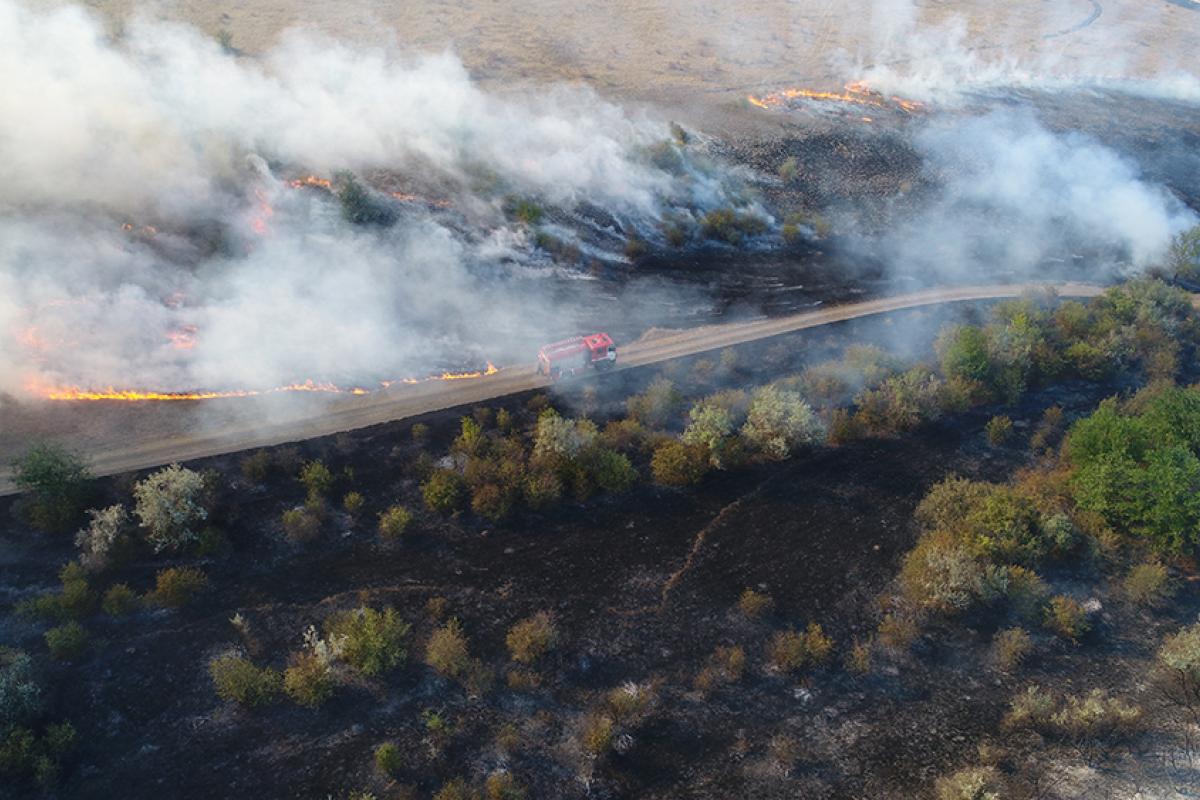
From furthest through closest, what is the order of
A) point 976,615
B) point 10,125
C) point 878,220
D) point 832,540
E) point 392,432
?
1. point 878,220
2. point 10,125
3. point 392,432
4. point 832,540
5. point 976,615

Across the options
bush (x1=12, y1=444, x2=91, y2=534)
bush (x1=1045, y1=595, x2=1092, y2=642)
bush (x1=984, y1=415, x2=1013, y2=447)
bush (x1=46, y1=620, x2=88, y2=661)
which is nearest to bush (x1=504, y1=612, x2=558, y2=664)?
bush (x1=46, y1=620, x2=88, y2=661)

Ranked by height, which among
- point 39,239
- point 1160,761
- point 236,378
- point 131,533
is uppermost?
point 39,239

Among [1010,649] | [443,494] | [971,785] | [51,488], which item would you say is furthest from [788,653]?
[51,488]

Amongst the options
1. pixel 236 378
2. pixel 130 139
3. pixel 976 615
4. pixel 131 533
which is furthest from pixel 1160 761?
pixel 130 139

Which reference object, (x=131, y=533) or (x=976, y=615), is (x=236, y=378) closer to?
(x=131, y=533)

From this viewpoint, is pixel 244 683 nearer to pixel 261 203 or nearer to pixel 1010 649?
pixel 1010 649

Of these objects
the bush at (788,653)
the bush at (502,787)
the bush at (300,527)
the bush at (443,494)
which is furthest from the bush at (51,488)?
the bush at (788,653)

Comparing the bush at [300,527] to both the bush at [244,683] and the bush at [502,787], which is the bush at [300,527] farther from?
the bush at [502,787]

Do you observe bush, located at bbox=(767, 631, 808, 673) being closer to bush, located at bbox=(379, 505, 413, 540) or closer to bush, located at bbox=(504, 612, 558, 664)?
bush, located at bbox=(504, 612, 558, 664)
